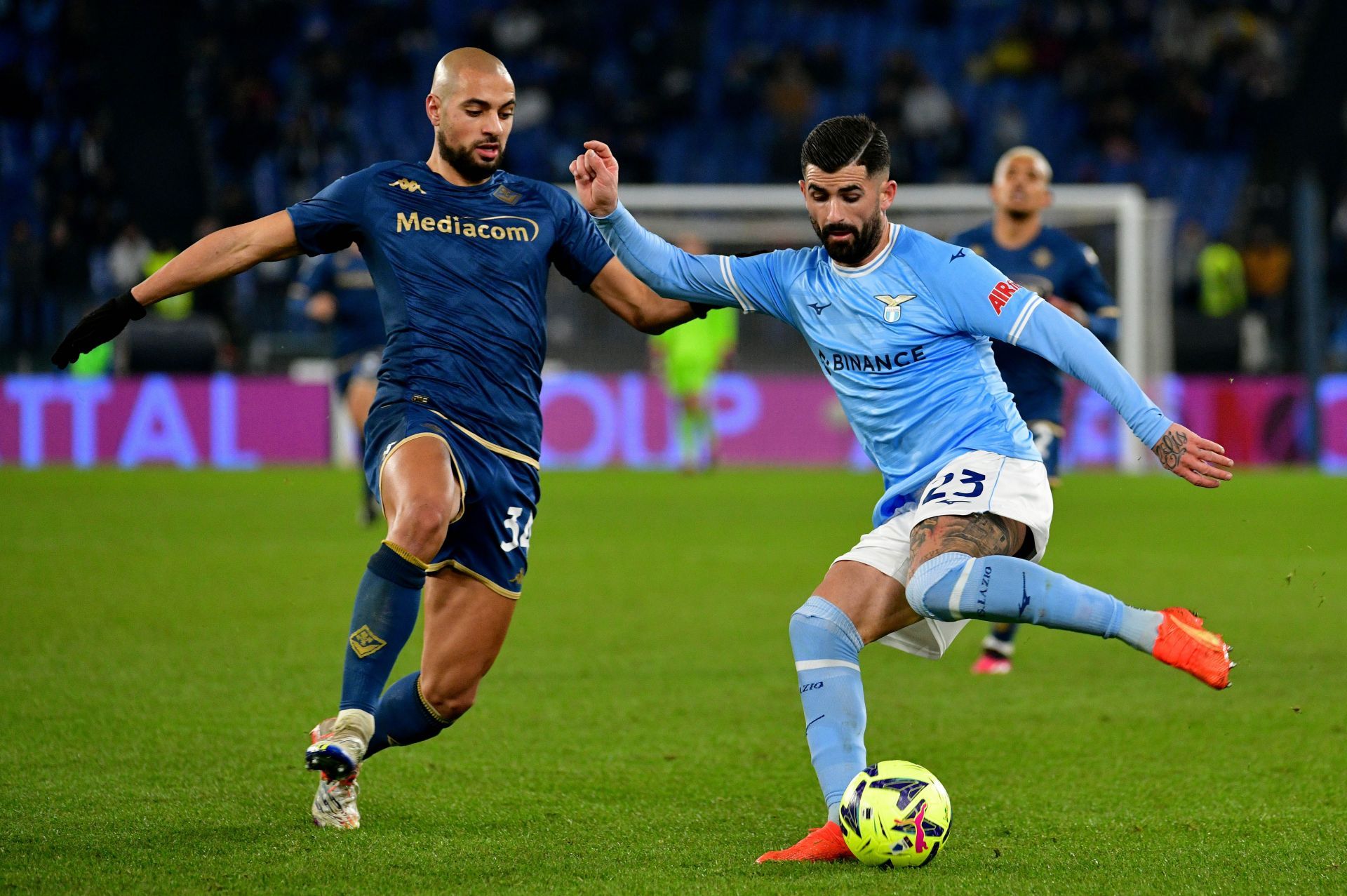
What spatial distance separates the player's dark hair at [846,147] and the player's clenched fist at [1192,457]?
3.31 feet

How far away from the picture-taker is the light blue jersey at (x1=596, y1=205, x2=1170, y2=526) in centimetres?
439

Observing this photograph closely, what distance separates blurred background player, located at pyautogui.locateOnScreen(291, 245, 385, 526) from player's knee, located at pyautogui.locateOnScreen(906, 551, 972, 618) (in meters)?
8.36

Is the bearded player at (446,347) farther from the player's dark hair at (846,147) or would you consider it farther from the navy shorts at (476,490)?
the player's dark hair at (846,147)

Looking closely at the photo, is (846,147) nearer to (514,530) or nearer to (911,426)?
(911,426)

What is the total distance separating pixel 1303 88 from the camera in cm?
2234

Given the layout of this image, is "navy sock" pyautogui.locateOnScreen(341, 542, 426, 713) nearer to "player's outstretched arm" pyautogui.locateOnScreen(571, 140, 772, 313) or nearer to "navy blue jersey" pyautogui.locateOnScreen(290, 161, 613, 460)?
"navy blue jersey" pyautogui.locateOnScreen(290, 161, 613, 460)

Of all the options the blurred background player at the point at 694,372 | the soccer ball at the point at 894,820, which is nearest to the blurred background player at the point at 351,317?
the blurred background player at the point at 694,372

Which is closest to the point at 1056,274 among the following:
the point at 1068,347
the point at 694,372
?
the point at 1068,347

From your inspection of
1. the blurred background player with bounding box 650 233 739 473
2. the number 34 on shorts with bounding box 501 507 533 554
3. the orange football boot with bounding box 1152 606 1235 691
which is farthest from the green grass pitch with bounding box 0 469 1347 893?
the blurred background player with bounding box 650 233 739 473

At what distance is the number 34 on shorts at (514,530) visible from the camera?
15.5 ft

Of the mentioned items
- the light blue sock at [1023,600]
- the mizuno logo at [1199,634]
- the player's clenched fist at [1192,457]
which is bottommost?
the mizuno logo at [1199,634]

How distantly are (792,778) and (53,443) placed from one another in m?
14.9

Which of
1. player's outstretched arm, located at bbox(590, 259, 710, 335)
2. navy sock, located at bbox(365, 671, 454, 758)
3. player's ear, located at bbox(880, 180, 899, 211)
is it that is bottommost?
navy sock, located at bbox(365, 671, 454, 758)

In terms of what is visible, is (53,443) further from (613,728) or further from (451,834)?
(451,834)
